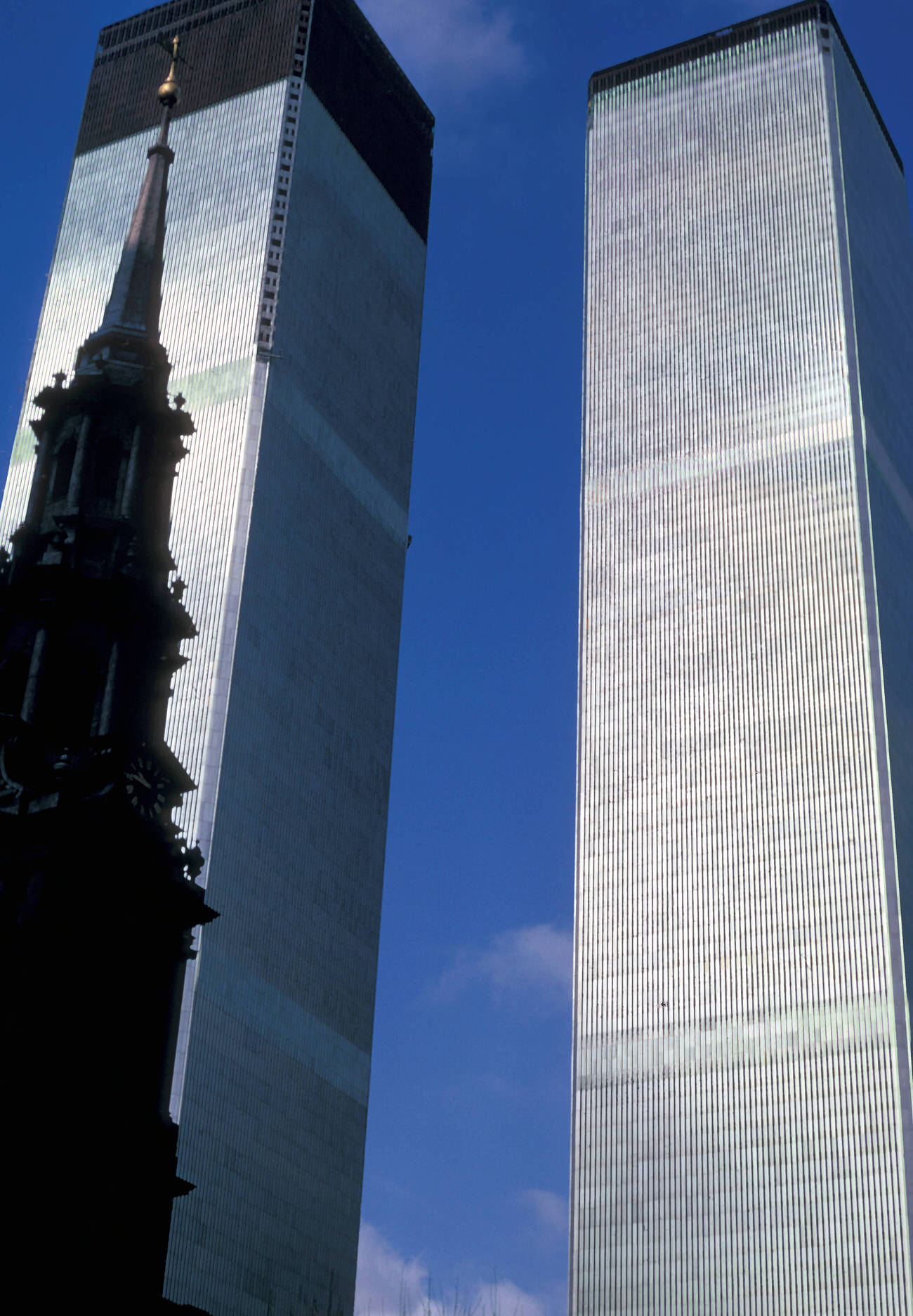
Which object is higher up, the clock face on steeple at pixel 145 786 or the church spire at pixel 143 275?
the church spire at pixel 143 275

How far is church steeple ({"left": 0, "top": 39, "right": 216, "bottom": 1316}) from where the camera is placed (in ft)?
182

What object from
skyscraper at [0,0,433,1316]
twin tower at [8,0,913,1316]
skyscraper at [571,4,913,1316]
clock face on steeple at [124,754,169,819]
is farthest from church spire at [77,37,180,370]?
skyscraper at [571,4,913,1316]

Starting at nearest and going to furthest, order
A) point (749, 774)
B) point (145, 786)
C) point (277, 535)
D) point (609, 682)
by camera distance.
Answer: point (145, 786)
point (277, 535)
point (749, 774)
point (609, 682)

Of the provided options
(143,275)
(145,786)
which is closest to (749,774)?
(143,275)

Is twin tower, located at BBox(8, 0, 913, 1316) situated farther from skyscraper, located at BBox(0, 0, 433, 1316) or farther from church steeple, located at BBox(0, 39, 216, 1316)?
church steeple, located at BBox(0, 39, 216, 1316)

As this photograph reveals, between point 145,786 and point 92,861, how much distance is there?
306 centimetres

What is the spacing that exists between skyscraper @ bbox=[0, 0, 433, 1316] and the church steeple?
6586 cm

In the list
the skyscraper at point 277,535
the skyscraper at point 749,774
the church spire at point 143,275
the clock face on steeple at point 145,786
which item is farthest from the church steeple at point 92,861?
the skyscraper at point 749,774

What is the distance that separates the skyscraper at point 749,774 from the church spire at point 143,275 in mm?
96389

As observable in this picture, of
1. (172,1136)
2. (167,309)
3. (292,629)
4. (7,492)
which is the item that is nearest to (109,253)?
(167,309)

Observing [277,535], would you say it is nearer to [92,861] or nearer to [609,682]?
[609,682]

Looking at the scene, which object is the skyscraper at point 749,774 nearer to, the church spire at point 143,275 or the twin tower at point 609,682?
the twin tower at point 609,682

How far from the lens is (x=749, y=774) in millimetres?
167875

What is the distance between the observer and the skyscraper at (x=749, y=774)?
5886 inches
